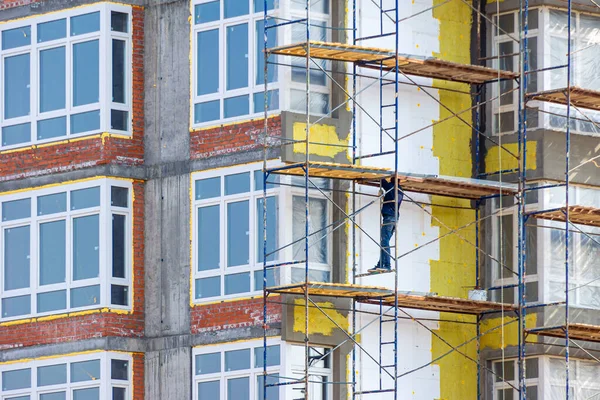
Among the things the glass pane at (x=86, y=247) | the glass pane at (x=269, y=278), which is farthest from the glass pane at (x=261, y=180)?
the glass pane at (x=86, y=247)

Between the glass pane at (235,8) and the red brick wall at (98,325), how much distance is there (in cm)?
344

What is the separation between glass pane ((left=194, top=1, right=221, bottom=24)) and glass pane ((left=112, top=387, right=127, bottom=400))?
6.55 metres

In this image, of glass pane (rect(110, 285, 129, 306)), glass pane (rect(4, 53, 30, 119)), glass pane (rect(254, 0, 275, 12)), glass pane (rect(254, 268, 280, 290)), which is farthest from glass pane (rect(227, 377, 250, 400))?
glass pane (rect(4, 53, 30, 119))

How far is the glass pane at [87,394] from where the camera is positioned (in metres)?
34.1

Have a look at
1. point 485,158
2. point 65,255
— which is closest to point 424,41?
point 485,158

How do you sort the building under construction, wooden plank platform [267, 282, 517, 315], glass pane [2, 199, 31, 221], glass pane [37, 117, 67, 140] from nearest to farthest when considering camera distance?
wooden plank platform [267, 282, 517, 315] < the building under construction < glass pane [37, 117, 67, 140] < glass pane [2, 199, 31, 221]

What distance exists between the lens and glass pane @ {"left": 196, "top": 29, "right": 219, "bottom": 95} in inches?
1348

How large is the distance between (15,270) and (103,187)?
247 centimetres

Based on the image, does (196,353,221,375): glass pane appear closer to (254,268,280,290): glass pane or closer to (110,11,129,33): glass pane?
(254,268,280,290): glass pane

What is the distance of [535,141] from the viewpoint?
113ft

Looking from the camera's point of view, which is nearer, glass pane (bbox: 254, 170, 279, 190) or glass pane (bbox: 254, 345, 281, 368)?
glass pane (bbox: 254, 345, 281, 368)

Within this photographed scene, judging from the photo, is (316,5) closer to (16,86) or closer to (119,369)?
(16,86)

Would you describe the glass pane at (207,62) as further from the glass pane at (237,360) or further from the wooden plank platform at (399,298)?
the glass pane at (237,360)

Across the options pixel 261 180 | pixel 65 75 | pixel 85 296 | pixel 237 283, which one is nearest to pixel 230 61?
pixel 261 180
